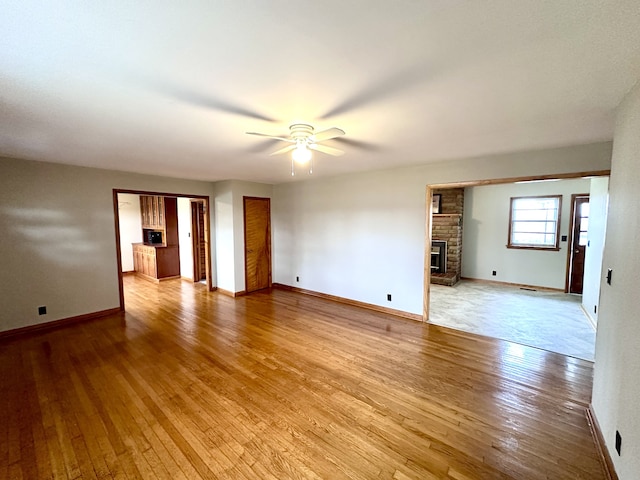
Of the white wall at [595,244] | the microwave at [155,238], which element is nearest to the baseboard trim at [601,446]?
the white wall at [595,244]

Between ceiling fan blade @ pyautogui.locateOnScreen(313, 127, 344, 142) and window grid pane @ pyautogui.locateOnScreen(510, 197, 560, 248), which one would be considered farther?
window grid pane @ pyautogui.locateOnScreen(510, 197, 560, 248)

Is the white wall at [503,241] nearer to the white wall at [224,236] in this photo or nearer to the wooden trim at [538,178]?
the wooden trim at [538,178]

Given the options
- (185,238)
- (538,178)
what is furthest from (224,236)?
(538,178)

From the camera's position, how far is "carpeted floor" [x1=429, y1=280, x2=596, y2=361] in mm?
3359

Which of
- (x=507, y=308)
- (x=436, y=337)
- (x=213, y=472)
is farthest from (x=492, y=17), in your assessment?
(x=507, y=308)

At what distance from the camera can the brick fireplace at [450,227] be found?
636 centimetres

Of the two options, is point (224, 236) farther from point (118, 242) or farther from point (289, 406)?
point (289, 406)

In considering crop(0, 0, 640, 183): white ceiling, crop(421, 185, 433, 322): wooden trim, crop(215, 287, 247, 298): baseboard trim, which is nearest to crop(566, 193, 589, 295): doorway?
crop(0, 0, 640, 183): white ceiling

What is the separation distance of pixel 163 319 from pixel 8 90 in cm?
332

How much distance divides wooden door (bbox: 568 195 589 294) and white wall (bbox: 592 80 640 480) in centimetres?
453

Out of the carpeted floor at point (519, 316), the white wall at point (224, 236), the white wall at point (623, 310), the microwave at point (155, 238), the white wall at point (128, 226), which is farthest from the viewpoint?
the white wall at point (128, 226)

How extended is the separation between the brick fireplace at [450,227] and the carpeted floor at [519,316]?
2.20ft

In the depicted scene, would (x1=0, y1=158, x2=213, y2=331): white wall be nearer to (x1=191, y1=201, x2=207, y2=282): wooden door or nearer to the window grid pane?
Result: (x1=191, y1=201, x2=207, y2=282): wooden door

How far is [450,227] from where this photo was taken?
643 cm
